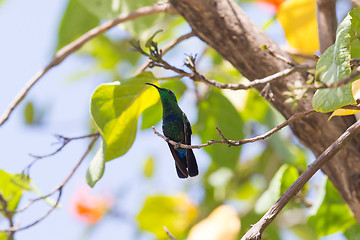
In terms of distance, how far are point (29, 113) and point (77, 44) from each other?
96 centimetres

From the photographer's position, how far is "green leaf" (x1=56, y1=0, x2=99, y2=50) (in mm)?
1683

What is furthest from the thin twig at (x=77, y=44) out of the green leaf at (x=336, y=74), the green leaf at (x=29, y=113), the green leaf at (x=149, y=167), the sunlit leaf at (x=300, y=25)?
the green leaf at (x=149, y=167)

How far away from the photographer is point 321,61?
2.49 feet

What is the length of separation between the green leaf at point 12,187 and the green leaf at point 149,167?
1020 millimetres

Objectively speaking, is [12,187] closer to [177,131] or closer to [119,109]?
[119,109]

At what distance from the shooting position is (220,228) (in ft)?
4.17

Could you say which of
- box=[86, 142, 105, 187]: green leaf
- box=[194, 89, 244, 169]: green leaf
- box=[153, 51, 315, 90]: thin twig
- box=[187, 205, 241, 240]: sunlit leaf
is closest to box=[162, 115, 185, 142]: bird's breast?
box=[153, 51, 315, 90]: thin twig

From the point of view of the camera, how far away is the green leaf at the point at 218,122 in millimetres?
1432

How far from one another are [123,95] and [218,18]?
0.26m

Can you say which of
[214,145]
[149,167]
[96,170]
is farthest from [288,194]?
[149,167]

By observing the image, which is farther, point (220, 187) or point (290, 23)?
point (220, 187)

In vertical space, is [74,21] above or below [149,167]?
above

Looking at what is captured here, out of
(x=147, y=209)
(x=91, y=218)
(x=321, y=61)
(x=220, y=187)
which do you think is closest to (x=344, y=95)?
(x=321, y=61)

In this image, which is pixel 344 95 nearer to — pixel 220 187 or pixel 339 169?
pixel 339 169
